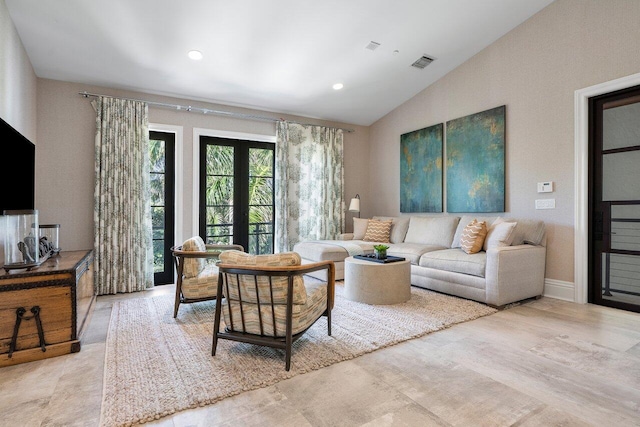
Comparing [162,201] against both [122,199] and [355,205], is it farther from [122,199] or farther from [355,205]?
[355,205]

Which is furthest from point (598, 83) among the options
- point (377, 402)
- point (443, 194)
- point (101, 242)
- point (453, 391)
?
point (101, 242)

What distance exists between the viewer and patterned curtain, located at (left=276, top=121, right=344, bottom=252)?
5531 mm

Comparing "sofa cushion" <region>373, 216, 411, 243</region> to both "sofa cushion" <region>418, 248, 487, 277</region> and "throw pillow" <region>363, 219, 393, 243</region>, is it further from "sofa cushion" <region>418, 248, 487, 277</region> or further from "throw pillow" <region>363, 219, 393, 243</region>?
"sofa cushion" <region>418, 248, 487, 277</region>

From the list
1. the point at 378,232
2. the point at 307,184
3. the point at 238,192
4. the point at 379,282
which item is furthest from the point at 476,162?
the point at 238,192

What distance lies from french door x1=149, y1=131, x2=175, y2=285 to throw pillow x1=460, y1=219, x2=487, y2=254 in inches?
157

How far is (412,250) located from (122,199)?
12.7 ft

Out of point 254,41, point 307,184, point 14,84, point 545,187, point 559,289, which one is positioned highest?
point 254,41

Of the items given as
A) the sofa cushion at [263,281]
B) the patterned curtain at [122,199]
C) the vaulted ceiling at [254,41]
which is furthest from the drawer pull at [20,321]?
the vaulted ceiling at [254,41]

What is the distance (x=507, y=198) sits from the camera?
4371 millimetres

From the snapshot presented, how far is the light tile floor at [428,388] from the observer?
168 centimetres

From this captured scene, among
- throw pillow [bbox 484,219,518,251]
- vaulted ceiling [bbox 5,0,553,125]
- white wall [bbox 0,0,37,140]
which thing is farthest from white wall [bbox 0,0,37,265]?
throw pillow [bbox 484,219,518,251]

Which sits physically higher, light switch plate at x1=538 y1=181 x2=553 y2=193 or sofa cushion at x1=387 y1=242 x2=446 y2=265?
light switch plate at x1=538 y1=181 x2=553 y2=193

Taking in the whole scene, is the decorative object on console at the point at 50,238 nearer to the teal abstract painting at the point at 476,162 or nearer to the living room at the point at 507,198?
the living room at the point at 507,198

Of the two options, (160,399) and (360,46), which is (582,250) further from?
(160,399)
